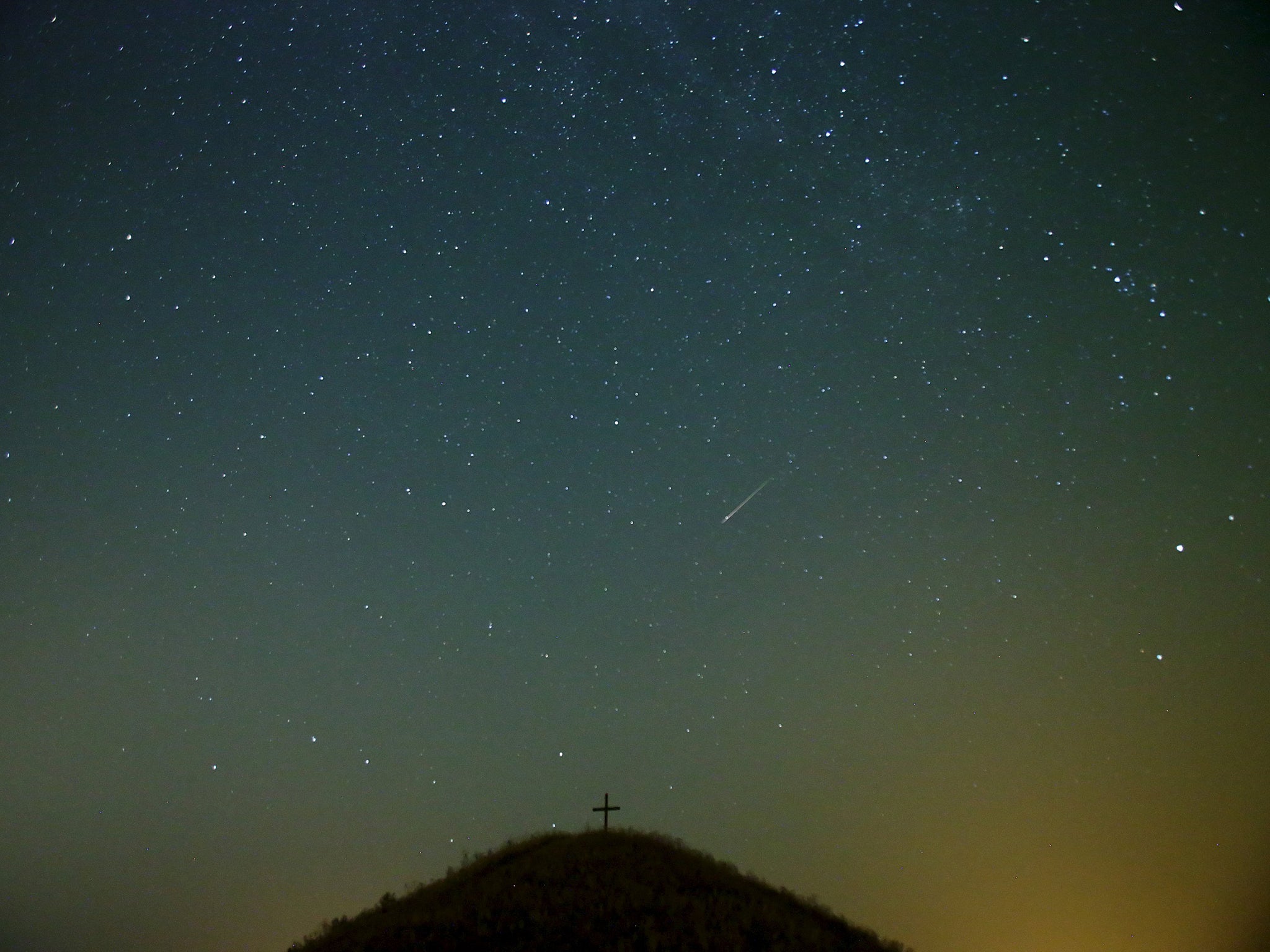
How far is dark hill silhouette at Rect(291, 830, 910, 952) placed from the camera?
12.1 metres

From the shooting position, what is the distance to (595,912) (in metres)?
12.9

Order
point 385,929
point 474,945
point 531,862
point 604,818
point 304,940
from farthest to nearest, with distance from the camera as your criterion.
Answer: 1. point 604,818
2. point 531,862
3. point 304,940
4. point 385,929
5. point 474,945

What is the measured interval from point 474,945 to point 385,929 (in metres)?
1.92

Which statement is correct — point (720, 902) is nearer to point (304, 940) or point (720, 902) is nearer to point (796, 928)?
point (796, 928)

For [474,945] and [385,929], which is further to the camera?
[385,929]

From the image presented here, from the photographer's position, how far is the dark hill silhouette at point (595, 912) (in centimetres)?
1213

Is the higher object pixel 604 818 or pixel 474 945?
pixel 604 818

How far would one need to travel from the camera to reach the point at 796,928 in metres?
13.5

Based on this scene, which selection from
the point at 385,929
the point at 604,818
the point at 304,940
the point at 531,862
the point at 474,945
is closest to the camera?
the point at 474,945

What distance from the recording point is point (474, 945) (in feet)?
38.7

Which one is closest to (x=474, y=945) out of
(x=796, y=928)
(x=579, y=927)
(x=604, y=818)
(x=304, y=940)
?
(x=579, y=927)

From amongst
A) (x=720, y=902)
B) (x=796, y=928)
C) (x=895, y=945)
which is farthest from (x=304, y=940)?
(x=895, y=945)

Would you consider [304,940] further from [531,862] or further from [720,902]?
[720,902]

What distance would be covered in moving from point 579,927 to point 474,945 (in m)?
1.51
